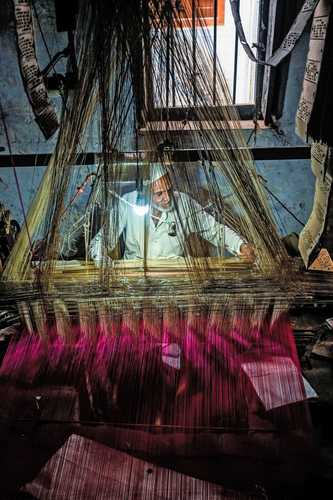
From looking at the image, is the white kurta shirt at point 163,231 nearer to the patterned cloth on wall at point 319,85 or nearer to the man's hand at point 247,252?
the man's hand at point 247,252

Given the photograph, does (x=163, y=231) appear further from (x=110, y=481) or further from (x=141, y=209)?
(x=110, y=481)

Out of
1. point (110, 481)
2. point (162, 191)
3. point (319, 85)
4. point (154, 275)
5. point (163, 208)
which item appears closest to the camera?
point (110, 481)

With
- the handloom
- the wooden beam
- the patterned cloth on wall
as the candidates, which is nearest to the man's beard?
the handloom

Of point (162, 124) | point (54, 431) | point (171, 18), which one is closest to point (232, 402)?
point (54, 431)

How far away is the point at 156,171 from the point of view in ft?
7.29

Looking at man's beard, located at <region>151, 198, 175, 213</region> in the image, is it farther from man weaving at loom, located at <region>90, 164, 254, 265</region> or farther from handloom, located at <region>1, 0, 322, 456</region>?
handloom, located at <region>1, 0, 322, 456</region>

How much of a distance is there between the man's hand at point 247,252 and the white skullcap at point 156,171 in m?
0.60

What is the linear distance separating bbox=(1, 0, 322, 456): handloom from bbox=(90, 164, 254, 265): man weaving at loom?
46 millimetres

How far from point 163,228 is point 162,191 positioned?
0.30 m

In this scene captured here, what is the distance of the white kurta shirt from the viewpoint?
7.64ft

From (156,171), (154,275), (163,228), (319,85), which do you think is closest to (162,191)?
(156,171)

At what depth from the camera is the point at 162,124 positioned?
6.89 feet

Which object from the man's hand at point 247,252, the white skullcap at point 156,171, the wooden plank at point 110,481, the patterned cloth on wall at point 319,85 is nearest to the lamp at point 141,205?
the white skullcap at point 156,171

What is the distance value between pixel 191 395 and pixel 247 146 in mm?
1277
